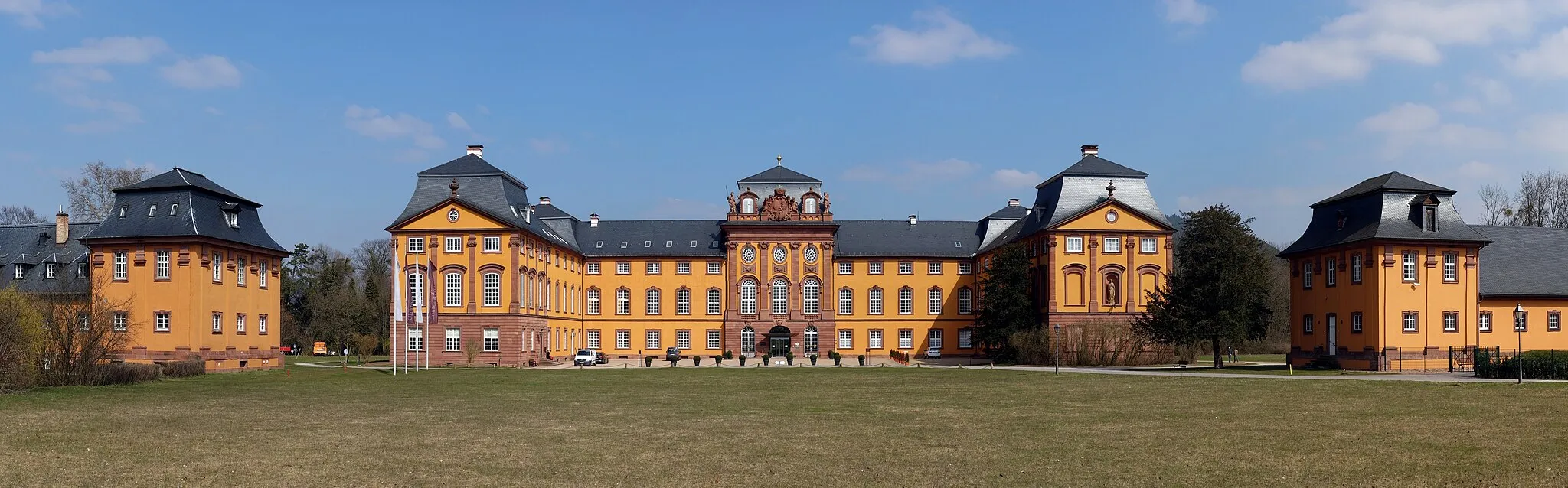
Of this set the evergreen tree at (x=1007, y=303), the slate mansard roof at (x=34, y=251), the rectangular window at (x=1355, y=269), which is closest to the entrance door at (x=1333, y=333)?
the rectangular window at (x=1355, y=269)

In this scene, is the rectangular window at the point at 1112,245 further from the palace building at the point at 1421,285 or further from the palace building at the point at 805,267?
the palace building at the point at 1421,285

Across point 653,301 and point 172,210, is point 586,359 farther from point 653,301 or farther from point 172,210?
point 172,210

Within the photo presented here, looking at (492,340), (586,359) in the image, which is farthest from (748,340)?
(492,340)

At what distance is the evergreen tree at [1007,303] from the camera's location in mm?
68562

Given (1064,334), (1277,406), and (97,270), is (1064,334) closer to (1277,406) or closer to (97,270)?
(1277,406)

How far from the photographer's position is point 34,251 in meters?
56.3

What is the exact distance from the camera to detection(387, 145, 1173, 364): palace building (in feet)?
227

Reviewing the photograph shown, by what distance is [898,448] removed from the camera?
62.3 feet

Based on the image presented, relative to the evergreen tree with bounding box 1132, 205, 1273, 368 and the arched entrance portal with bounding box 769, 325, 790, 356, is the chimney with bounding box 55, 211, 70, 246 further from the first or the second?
the evergreen tree with bounding box 1132, 205, 1273, 368

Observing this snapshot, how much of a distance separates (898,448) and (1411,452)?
7.54 meters

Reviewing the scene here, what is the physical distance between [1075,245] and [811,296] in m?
18.9

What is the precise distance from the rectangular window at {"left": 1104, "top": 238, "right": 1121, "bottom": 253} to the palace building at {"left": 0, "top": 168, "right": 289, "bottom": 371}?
4510cm

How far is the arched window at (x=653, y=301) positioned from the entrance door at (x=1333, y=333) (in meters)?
42.9

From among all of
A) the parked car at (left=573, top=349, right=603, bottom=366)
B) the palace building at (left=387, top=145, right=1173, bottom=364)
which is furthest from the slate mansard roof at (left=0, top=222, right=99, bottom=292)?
the parked car at (left=573, top=349, right=603, bottom=366)
